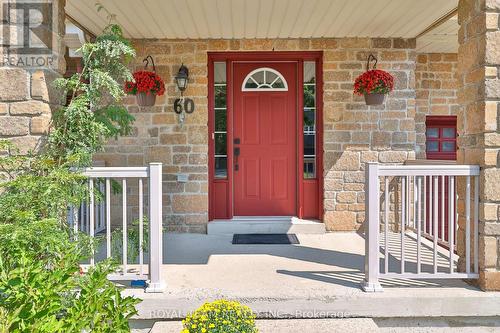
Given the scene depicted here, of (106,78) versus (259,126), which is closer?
(106,78)

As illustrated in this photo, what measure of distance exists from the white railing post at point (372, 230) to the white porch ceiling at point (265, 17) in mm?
1910

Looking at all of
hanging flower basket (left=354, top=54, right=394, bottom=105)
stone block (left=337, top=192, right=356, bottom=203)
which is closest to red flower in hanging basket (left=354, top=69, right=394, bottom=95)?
hanging flower basket (left=354, top=54, right=394, bottom=105)

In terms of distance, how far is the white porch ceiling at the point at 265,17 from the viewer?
3.98 metres

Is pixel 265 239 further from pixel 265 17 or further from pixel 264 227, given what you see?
pixel 265 17

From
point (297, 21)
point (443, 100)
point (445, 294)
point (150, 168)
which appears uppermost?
point (297, 21)

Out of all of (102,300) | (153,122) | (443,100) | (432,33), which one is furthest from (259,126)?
(102,300)

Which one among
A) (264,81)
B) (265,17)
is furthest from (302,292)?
(264,81)

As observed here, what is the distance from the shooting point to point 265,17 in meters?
4.33

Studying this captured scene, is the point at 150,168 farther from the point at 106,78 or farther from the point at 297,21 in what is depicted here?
the point at 297,21

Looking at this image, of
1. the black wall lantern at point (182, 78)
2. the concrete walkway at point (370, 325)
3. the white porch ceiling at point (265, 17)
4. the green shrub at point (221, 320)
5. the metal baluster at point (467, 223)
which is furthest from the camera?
the black wall lantern at point (182, 78)

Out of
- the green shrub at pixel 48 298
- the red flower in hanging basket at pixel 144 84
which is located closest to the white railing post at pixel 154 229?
the green shrub at pixel 48 298

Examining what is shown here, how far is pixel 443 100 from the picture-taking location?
604 cm

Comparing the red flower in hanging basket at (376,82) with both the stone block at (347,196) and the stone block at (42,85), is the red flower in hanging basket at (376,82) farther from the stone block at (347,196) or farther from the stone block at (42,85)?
the stone block at (42,85)

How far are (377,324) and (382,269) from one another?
28.6 inches
